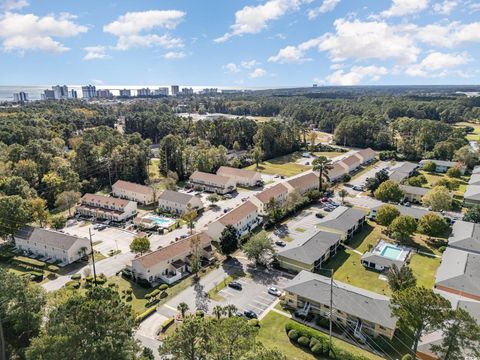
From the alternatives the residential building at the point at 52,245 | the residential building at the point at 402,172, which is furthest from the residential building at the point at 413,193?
the residential building at the point at 52,245

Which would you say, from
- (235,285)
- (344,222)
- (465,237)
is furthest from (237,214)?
(465,237)

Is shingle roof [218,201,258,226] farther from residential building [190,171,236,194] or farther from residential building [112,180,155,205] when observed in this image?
residential building [112,180,155,205]

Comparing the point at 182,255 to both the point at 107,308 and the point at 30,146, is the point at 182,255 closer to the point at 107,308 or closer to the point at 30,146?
the point at 107,308

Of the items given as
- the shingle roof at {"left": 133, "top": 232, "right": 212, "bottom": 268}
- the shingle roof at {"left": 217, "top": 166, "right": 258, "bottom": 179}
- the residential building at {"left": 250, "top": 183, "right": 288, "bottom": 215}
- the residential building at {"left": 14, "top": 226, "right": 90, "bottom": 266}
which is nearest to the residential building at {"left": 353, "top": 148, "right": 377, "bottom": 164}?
the shingle roof at {"left": 217, "top": 166, "right": 258, "bottom": 179}

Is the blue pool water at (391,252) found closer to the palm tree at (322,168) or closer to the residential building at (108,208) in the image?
the palm tree at (322,168)

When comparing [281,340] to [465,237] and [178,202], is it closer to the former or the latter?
[465,237]

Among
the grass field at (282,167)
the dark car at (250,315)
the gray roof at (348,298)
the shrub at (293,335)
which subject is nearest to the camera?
the shrub at (293,335)
